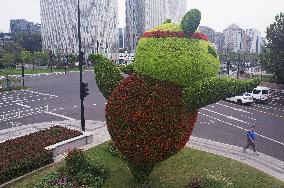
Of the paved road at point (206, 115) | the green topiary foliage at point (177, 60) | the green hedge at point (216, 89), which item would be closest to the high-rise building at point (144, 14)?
the paved road at point (206, 115)

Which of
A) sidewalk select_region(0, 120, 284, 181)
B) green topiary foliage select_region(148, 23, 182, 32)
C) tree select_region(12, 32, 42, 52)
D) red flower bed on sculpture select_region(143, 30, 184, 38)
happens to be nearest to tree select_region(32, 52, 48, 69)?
tree select_region(12, 32, 42, 52)

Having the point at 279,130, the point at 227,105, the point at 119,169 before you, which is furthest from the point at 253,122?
the point at 119,169

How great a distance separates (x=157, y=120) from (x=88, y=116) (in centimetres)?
1505

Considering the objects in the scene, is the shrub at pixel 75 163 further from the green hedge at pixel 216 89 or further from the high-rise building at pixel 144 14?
the high-rise building at pixel 144 14

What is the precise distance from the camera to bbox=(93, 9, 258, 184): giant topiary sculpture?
1013 cm

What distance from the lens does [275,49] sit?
3781cm

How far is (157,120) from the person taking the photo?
34.3 ft

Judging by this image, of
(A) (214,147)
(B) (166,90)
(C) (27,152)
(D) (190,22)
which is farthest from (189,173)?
(C) (27,152)

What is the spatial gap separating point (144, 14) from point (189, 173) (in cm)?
12217

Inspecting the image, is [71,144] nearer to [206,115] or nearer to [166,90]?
[166,90]

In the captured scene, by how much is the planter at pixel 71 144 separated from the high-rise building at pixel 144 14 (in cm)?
11327

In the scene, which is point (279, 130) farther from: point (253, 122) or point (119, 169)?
point (119, 169)

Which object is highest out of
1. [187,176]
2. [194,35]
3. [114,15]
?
[114,15]

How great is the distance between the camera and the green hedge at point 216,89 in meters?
9.98
